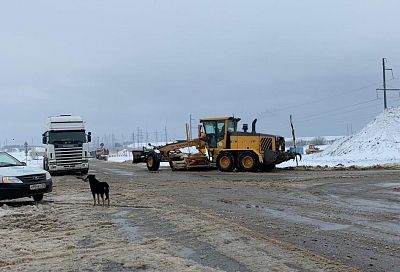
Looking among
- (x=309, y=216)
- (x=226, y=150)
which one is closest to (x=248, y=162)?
(x=226, y=150)

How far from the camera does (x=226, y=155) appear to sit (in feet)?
97.5

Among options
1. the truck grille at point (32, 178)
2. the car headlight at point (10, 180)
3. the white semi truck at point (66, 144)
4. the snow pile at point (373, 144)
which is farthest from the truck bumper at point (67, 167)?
the car headlight at point (10, 180)

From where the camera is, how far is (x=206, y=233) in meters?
9.14

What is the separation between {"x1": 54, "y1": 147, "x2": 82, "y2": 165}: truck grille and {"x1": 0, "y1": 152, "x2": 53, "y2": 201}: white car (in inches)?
554

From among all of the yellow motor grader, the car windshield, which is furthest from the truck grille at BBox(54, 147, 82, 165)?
the car windshield

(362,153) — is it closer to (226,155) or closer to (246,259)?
(226,155)

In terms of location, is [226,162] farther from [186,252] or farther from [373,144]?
[186,252]

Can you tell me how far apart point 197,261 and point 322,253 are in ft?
6.04

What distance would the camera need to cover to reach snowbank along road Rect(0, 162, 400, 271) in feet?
22.9

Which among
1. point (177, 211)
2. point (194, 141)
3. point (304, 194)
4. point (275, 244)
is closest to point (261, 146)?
point (194, 141)

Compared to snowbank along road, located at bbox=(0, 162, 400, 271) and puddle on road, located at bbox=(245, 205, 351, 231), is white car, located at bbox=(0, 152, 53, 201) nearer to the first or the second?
snowbank along road, located at bbox=(0, 162, 400, 271)

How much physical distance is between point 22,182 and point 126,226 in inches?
210

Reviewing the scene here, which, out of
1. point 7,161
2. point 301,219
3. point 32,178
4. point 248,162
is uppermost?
point 7,161

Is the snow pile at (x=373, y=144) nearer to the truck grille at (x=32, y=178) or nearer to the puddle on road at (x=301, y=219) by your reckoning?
the truck grille at (x=32, y=178)
